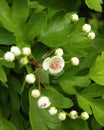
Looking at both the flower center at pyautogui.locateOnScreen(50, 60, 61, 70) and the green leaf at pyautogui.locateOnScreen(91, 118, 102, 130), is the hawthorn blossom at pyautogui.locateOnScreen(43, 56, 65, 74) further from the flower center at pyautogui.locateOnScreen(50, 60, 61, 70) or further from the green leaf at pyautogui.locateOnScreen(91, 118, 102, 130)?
the green leaf at pyautogui.locateOnScreen(91, 118, 102, 130)

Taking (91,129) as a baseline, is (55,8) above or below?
above

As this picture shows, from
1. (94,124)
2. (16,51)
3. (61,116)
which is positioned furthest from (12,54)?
(94,124)

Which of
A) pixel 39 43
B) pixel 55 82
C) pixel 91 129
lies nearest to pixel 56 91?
pixel 55 82

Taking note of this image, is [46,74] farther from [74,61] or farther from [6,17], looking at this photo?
[6,17]

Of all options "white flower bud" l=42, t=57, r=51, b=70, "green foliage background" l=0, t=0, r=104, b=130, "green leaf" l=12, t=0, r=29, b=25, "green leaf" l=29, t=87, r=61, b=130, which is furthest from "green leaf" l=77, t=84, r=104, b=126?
"green leaf" l=12, t=0, r=29, b=25

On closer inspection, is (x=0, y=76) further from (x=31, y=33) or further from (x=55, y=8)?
(x=55, y=8)

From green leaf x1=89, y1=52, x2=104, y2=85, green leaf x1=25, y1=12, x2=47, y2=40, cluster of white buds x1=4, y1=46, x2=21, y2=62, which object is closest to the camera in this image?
cluster of white buds x1=4, y1=46, x2=21, y2=62

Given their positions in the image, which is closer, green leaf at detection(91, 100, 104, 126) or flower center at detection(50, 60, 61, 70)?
flower center at detection(50, 60, 61, 70)
